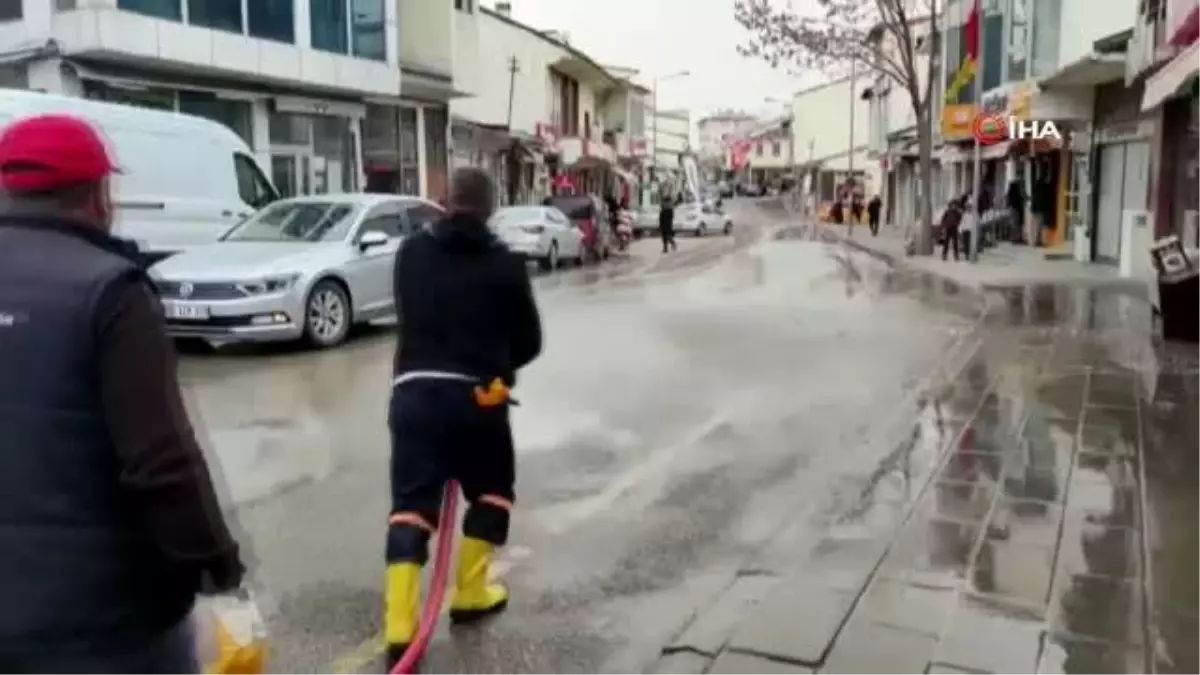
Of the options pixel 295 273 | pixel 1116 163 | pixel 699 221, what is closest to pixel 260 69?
pixel 295 273

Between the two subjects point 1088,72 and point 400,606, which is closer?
point 400,606

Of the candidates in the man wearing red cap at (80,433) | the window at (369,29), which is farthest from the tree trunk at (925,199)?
the man wearing red cap at (80,433)

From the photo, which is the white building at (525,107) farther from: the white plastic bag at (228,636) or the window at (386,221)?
the white plastic bag at (228,636)

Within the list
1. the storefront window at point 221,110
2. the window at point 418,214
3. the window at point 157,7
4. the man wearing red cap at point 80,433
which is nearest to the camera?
the man wearing red cap at point 80,433

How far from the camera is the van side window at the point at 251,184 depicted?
1623cm

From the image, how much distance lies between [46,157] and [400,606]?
2.32m

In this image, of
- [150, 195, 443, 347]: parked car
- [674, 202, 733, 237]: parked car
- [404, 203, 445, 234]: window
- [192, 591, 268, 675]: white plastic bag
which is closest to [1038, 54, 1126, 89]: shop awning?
[404, 203, 445, 234]: window

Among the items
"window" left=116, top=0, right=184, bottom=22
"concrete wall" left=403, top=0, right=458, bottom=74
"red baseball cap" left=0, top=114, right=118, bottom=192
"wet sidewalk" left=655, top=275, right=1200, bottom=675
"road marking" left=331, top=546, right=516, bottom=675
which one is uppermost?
"concrete wall" left=403, top=0, right=458, bottom=74

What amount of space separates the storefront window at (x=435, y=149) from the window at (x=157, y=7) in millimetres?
11840

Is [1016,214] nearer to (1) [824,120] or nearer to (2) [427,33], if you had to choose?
(2) [427,33]

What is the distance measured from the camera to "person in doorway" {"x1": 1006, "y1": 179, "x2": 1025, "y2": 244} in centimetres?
3119

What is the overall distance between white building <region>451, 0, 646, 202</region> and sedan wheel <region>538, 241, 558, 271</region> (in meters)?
7.06

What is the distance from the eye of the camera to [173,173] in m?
15.1

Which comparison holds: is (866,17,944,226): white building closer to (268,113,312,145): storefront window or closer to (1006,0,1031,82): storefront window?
(1006,0,1031,82): storefront window
